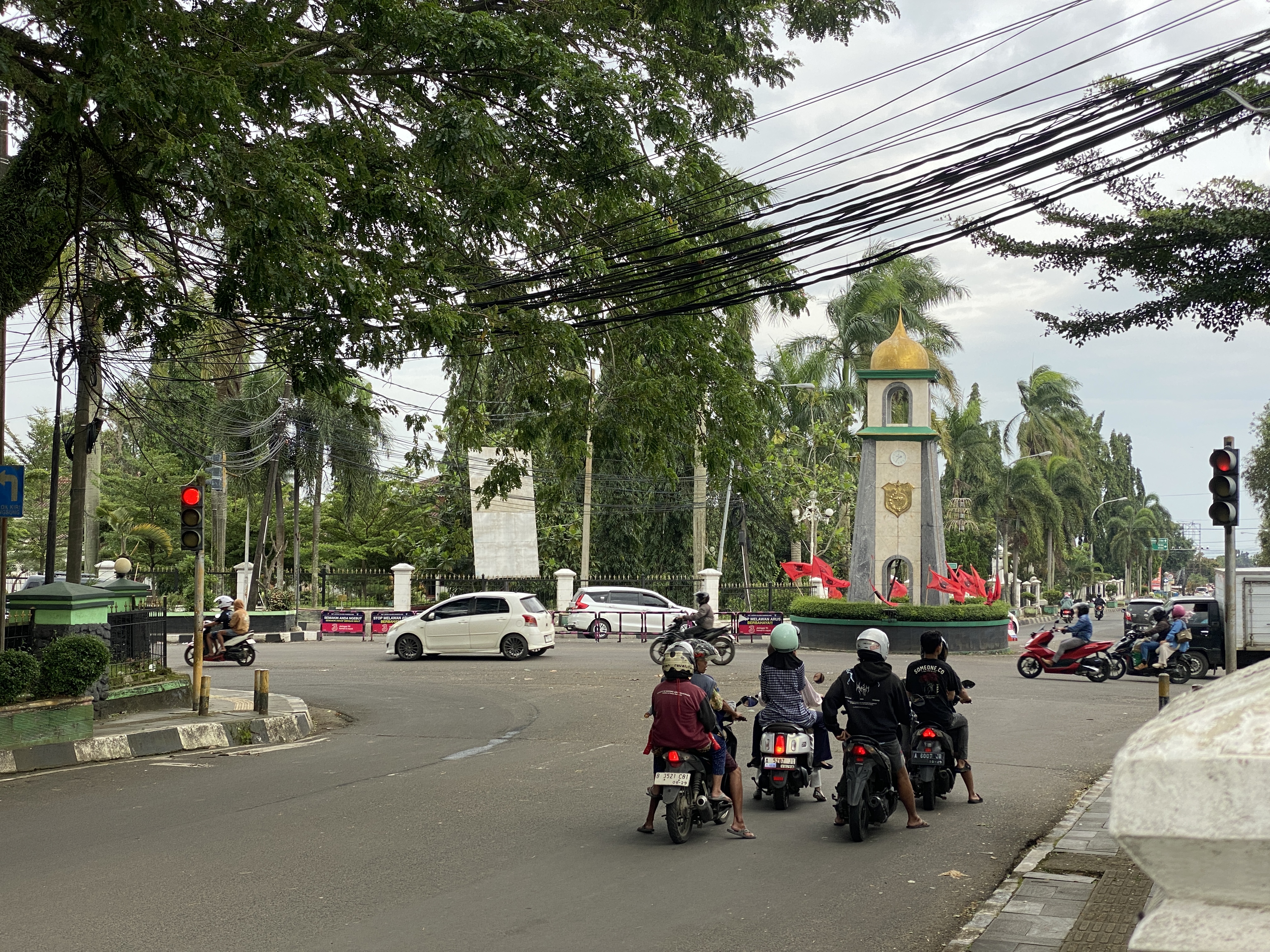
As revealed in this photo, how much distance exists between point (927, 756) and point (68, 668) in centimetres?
890

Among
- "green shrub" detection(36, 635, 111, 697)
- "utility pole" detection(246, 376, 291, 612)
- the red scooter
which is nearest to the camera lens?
"green shrub" detection(36, 635, 111, 697)

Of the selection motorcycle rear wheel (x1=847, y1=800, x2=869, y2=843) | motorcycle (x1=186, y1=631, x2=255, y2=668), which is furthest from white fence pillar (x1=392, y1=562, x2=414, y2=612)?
motorcycle rear wheel (x1=847, y1=800, x2=869, y2=843)

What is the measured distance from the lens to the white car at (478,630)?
25.2 meters

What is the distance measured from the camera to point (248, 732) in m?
13.9

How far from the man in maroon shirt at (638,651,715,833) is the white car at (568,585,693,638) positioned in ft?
79.7

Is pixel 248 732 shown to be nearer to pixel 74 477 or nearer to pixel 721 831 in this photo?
pixel 74 477

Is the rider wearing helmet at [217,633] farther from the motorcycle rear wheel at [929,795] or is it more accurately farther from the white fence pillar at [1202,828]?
the white fence pillar at [1202,828]

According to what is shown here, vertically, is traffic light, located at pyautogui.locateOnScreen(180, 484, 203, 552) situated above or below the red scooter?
above

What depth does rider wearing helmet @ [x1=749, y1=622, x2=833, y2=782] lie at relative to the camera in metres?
9.44

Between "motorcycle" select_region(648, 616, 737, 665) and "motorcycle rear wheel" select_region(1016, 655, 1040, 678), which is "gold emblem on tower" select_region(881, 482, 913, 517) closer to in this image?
"motorcycle" select_region(648, 616, 737, 665)

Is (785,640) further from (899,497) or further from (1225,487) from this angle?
(899,497)

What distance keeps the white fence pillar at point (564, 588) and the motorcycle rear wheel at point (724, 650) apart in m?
15.5

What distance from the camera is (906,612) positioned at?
2888 cm

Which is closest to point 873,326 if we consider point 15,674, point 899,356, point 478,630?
point 899,356
